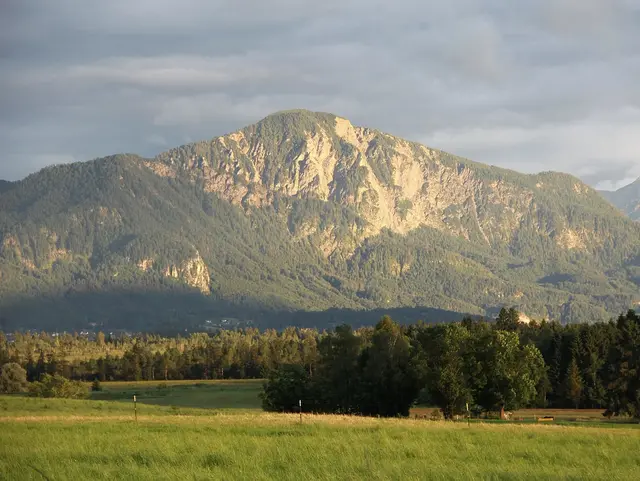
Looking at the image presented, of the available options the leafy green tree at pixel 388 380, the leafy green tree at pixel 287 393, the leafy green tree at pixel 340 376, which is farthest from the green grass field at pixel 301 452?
the leafy green tree at pixel 287 393

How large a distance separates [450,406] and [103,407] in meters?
38.3

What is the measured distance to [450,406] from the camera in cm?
9925

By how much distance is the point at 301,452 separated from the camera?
134ft

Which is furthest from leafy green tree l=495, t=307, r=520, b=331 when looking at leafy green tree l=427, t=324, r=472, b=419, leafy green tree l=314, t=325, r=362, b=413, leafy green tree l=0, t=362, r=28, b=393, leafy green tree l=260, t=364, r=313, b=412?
leafy green tree l=0, t=362, r=28, b=393

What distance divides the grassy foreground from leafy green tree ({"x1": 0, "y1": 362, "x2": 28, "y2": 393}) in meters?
129

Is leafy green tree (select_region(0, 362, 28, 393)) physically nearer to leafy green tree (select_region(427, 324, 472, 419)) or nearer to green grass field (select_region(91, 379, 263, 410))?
green grass field (select_region(91, 379, 263, 410))

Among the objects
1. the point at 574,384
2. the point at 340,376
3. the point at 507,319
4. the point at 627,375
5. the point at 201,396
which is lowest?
the point at 201,396

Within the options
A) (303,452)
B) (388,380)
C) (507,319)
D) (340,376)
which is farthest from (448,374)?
(507,319)

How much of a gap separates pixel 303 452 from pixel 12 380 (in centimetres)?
15498

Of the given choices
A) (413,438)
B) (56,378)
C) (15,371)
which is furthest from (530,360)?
(15,371)

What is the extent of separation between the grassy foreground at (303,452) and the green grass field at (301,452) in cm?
6

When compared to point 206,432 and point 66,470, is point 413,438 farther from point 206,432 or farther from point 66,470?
point 66,470

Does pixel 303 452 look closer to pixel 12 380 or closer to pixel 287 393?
pixel 287 393

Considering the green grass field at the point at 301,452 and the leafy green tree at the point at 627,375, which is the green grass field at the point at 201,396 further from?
the green grass field at the point at 301,452
